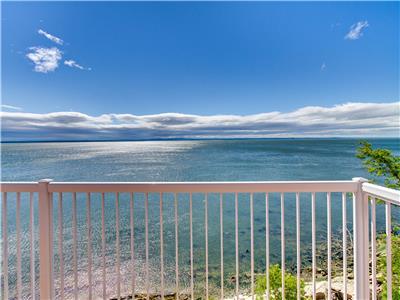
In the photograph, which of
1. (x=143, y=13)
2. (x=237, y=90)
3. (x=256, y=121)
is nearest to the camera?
(x=143, y=13)

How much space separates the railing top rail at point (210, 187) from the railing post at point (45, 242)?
0.23ft

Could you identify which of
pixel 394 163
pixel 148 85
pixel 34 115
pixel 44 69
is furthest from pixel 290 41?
pixel 34 115

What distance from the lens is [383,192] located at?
4.10 ft

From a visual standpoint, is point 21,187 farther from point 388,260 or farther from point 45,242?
point 388,260

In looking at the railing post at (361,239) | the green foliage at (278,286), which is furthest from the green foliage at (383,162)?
the green foliage at (278,286)

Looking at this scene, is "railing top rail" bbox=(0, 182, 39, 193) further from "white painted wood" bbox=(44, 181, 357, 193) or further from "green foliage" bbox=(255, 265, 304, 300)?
"green foliage" bbox=(255, 265, 304, 300)

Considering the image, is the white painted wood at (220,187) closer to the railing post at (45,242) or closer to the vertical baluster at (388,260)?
the railing post at (45,242)

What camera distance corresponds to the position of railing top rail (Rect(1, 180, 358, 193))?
149 cm

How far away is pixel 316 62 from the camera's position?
369 inches

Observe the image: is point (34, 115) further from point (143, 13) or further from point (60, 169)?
point (143, 13)

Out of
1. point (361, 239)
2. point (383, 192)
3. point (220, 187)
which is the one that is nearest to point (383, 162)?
point (361, 239)

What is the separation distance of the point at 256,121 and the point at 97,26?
15928mm

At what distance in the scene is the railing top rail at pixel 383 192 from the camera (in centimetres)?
115

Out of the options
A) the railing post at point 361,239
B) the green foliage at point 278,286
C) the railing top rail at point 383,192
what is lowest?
the green foliage at point 278,286
